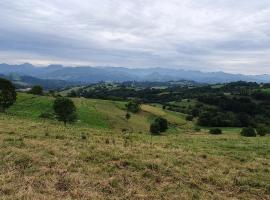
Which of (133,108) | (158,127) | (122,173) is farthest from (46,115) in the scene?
(122,173)

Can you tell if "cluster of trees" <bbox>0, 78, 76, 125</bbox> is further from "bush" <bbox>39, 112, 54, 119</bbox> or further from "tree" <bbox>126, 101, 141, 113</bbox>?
"tree" <bbox>126, 101, 141, 113</bbox>

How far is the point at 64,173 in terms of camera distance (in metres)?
15.1

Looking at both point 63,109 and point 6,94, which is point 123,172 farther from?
point 6,94

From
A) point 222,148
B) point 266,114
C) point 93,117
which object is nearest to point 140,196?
point 222,148

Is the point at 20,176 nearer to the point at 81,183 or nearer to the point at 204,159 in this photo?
the point at 81,183

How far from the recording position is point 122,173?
1553 cm

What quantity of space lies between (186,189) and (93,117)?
82892mm

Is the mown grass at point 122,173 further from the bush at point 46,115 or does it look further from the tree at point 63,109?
the bush at point 46,115

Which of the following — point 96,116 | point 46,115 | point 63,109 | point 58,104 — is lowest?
point 96,116

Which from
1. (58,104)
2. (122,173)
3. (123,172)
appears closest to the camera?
(122,173)

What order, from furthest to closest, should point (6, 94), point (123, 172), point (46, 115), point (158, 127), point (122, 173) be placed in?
point (158, 127), point (46, 115), point (6, 94), point (123, 172), point (122, 173)

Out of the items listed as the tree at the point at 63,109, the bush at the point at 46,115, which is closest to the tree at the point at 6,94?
the bush at the point at 46,115

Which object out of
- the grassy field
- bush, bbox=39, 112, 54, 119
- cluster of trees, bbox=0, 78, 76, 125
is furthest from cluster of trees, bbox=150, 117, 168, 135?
the grassy field

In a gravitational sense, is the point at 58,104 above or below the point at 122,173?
below
